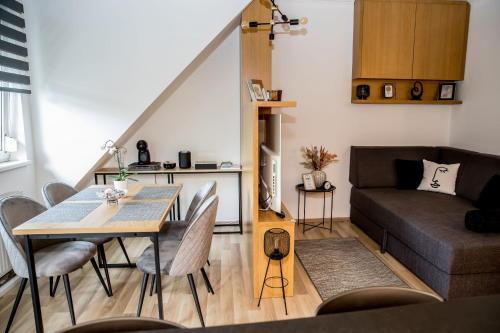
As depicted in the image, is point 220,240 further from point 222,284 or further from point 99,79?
point 99,79

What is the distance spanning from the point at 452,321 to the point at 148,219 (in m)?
1.71

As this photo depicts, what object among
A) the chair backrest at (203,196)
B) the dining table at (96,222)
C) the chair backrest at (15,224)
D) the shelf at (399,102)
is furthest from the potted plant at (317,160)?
the chair backrest at (15,224)

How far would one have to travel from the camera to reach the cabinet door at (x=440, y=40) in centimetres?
388

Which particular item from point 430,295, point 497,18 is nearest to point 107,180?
point 430,295

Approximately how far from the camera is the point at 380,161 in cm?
398

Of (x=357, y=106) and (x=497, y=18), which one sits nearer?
(x=497, y=18)

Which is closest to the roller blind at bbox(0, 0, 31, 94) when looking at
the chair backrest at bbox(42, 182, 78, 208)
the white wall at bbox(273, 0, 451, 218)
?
the chair backrest at bbox(42, 182, 78, 208)

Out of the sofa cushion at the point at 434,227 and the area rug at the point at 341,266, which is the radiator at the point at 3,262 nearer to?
the area rug at the point at 341,266

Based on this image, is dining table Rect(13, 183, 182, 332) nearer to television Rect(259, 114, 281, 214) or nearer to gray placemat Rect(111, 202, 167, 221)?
gray placemat Rect(111, 202, 167, 221)

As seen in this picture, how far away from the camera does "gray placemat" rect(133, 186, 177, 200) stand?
264 cm

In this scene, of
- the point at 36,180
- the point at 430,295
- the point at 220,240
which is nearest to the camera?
the point at 430,295

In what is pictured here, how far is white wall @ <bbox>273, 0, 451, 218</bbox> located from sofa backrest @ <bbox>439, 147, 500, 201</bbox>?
68cm

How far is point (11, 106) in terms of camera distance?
304cm

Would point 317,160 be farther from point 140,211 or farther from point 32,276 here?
point 32,276
